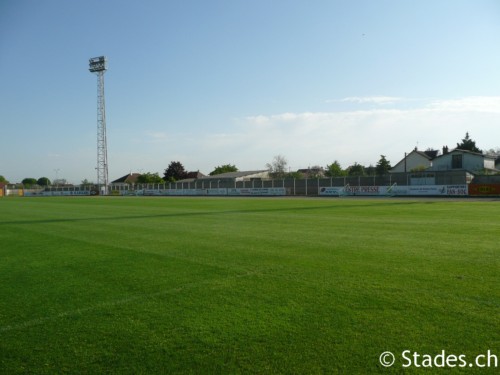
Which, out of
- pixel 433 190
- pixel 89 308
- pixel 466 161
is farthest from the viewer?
pixel 466 161

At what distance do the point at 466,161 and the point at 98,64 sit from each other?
227 feet

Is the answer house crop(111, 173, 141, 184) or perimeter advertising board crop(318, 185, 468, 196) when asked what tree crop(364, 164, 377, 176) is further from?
house crop(111, 173, 141, 184)

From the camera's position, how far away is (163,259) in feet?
25.1

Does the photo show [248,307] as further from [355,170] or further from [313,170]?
[313,170]

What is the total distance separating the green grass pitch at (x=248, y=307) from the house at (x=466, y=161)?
58.0 meters

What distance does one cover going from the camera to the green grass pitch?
10.9 ft

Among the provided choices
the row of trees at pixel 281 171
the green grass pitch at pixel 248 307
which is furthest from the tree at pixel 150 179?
the green grass pitch at pixel 248 307

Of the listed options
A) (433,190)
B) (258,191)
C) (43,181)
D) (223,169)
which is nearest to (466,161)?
(433,190)

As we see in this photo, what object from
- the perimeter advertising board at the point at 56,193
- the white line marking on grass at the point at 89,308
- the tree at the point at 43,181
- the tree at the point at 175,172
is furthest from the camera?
the tree at the point at 43,181

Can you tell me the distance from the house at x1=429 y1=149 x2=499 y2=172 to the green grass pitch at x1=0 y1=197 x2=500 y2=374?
5803 cm

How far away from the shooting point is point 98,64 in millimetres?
74188

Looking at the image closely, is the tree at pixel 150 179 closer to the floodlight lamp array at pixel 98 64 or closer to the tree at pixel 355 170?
the floodlight lamp array at pixel 98 64

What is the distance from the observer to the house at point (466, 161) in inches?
2299

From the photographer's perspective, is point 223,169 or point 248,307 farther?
point 223,169
